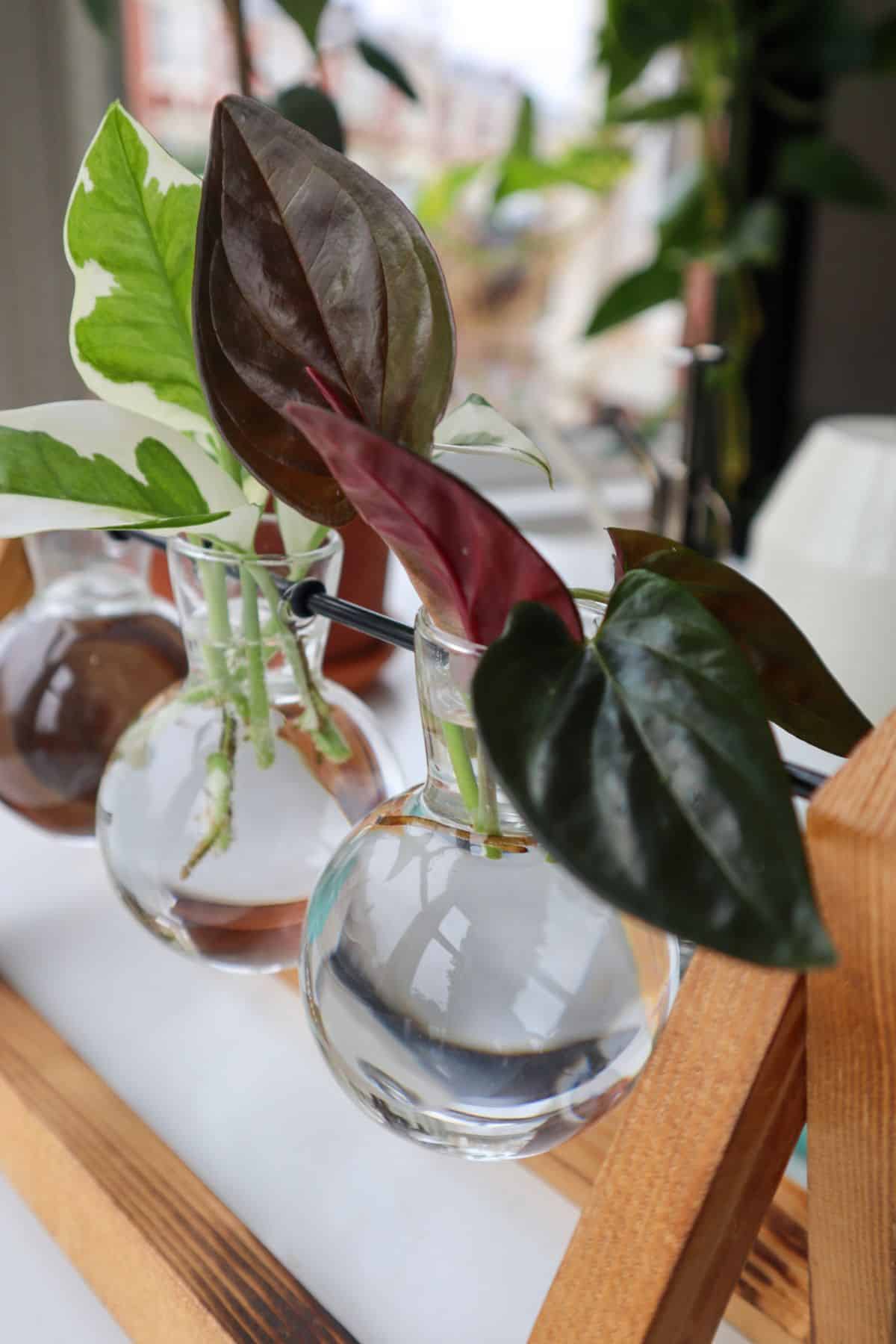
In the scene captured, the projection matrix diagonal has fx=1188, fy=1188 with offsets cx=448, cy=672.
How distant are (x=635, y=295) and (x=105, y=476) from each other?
1.40 meters

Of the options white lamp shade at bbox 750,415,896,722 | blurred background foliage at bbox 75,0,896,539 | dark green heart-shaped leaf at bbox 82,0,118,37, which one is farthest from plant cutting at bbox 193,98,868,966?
blurred background foliage at bbox 75,0,896,539

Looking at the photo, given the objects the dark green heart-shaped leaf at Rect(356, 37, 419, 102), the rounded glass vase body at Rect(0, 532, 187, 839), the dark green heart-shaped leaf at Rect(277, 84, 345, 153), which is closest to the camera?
the rounded glass vase body at Rect(0, 532, 187, 839)

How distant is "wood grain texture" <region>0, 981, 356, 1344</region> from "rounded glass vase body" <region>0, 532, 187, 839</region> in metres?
0.12

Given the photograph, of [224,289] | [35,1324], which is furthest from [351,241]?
[35,1324]

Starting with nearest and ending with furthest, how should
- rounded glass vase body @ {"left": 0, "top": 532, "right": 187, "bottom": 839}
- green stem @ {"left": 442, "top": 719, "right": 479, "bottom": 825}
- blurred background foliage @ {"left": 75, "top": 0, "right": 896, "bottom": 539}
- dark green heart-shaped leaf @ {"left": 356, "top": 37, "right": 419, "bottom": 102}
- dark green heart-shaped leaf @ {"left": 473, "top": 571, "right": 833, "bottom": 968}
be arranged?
dark green heart-shaped leaf @ {"left": 473, "top": 571, "right": 833, "bottom": 968} < green stem @ {"left": 442, "top": 719, "right": 479, "bottom": 825} < rounded glass vase body @ {"left": 0, "top": 532, "right": 187, "bottom": 839} < dark green heart-shaped leaf @ {"left": 356, "top": 37, "right": 419, "bottom": 102} < blurred background foliage @ {"left": 75, "top": 0, "right": 896, "bottom": 539}

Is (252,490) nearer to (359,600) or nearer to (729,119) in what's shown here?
(359,600)

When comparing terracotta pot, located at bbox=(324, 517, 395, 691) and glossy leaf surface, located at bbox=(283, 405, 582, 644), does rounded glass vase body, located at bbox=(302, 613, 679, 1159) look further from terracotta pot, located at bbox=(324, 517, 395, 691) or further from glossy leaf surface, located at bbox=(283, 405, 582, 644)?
terracotta pot, located at bbox=(324, 517, 395, 691)

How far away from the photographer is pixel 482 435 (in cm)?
27

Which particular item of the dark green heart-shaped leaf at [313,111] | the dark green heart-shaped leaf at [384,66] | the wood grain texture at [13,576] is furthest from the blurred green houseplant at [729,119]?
the wood grain texture at [13,576]

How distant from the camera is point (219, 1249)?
0.33 metres

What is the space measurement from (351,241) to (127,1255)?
0.28 metres

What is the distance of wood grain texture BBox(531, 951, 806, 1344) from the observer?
0.77 ft

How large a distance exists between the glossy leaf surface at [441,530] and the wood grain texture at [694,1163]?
8 cm

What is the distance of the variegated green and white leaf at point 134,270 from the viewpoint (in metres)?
0.29
